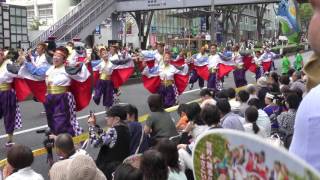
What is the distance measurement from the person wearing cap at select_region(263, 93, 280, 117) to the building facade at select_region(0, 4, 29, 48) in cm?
2113

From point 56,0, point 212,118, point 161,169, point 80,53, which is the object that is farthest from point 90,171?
point 56,0

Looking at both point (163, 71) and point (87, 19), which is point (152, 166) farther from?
point (87, 19)

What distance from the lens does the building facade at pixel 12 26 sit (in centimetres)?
2652

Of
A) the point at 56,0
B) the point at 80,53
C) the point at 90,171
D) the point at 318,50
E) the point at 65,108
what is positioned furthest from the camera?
the point at 56,0

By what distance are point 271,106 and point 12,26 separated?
24461mm

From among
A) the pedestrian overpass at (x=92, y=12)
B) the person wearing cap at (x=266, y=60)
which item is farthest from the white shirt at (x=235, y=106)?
the pedestrian overpass at (x=92, y=12)

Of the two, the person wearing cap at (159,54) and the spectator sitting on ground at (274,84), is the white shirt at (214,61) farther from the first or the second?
the spectator sitting on ground at (274,84)

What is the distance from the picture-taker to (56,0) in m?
55.0

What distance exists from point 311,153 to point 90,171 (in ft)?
8.03

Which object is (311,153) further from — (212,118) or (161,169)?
(212,118)

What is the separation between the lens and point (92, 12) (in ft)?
102

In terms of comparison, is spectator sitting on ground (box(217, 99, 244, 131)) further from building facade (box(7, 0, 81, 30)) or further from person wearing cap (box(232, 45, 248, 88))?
building facade (box(7, 0, 81, 30))

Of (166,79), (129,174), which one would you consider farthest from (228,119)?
(166,79)

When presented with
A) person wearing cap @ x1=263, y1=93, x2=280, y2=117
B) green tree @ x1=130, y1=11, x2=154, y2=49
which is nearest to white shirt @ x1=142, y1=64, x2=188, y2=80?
person wearing cap @ x1=263, y1=93, x2=280, y2=117
